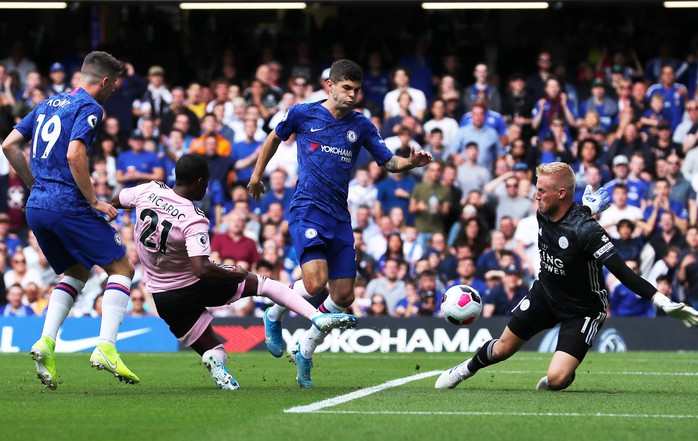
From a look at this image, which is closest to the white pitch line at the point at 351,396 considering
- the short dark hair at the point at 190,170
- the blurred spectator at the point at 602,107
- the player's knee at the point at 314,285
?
the player's knee at the point at 314,285

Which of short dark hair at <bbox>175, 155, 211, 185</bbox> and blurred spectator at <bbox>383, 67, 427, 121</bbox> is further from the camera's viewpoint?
blurred spectator at <bbox>383, 67, 427, 121</bbox>

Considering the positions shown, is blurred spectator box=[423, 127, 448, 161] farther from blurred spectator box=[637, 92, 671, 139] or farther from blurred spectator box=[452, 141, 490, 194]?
blurred spectator box=[637, 92, 671, 139]

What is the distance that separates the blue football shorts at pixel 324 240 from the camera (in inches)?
370

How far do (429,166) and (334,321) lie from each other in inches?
394

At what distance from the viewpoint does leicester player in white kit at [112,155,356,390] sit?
8.61m

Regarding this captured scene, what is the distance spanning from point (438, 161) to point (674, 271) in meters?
3.79

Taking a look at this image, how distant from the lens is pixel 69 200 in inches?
350

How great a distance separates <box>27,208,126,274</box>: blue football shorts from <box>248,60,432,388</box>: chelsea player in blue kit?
1246mm

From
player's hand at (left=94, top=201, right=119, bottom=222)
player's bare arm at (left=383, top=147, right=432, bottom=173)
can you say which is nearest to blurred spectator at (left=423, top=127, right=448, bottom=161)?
player's bare arm at (left=383, top=147, right=432, bottom=173)

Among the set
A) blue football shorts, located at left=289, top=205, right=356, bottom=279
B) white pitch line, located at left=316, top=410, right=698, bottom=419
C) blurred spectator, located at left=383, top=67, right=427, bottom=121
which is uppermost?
blurred spectator, located at left=383, top=67, right=427, bottom=121

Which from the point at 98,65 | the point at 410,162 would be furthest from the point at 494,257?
the point at 98,65

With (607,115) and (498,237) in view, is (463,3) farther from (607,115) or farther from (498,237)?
(498,237)

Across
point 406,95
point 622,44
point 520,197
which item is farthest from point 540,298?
point 622,44

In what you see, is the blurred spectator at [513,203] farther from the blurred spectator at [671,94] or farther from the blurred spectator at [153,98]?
the blurred spectator at [153,98]
